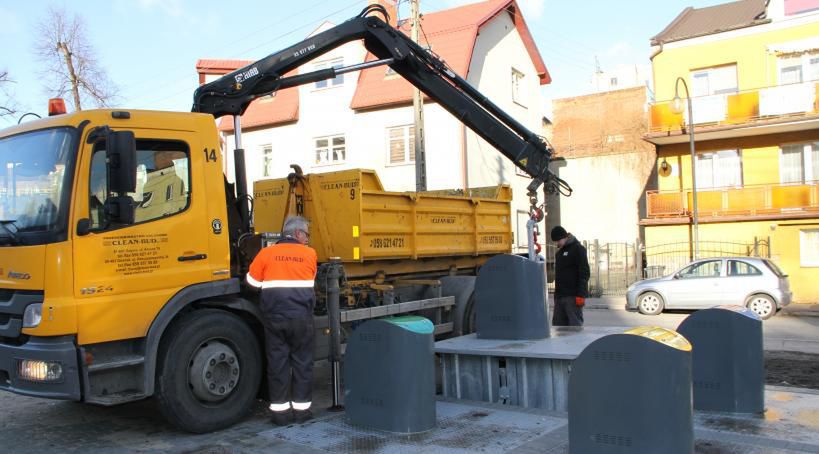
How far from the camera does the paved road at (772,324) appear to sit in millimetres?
11688

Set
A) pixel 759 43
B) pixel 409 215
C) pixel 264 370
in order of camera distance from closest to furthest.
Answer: pixel 264 370 → pixel 409 215 → pixel 759 43

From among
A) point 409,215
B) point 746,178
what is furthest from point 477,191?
point 746,178

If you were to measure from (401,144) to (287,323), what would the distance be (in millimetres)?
18155

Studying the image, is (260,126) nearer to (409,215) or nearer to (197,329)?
(409,215)

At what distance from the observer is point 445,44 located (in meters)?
23.0

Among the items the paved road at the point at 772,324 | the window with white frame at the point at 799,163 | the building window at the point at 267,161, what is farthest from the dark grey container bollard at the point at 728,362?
the building window at the point at 267,161

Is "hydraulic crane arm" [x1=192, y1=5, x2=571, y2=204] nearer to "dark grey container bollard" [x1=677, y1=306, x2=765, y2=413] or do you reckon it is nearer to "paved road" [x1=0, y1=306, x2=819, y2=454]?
"paved road" [x1=0, y1=306, x2=819, y2=454]

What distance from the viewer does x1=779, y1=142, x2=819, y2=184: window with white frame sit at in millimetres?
23359

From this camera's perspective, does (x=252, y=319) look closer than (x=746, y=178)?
Yes

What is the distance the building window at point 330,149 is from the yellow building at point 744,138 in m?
11.6

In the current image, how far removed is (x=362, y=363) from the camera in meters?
5.95

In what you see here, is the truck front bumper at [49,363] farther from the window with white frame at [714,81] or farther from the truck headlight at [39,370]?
the window with white frame at [714,81]

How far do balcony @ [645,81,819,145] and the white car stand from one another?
28.1 feet

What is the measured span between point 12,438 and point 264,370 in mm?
2308
